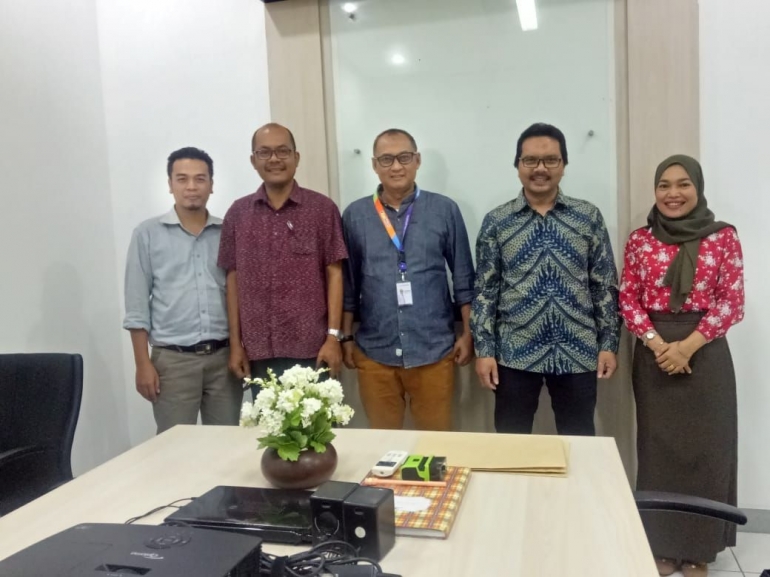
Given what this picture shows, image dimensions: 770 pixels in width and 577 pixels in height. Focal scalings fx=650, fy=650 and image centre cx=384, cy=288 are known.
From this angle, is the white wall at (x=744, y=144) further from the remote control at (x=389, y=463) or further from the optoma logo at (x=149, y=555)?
the optoma logo at (x=149, y=555)

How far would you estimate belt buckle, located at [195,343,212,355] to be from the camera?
2844mm

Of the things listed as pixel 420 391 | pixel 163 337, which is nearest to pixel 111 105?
pixel 163 337

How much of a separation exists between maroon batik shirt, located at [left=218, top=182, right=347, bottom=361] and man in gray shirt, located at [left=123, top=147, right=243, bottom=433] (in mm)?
189

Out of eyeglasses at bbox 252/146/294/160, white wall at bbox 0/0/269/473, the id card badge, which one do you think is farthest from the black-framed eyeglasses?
white wall at bbox 0/0/269/473

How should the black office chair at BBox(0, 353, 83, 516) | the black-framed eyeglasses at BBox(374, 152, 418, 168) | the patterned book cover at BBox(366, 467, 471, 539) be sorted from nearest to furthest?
the patterned book cover at BBox(366, 467, 471, 539) → the black office chair at BBox(0, 353, 83, 516) → the black-framed eyeglasses at BBox(374, 152, 418, 168)

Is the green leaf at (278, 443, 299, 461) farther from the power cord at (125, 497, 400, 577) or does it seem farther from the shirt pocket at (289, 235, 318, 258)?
the shirt pocket at (289, 235, 318, 258)

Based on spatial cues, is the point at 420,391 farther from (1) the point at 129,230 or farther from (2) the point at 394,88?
(1) the point at 129,230

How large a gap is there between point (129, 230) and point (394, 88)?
5.30 ft

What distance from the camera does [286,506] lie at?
1368mm

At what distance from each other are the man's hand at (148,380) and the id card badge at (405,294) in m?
1.11

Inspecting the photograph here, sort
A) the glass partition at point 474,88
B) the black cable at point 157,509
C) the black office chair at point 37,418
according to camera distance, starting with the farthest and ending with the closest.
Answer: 1. the glass partition at point 474,88
2. the black office chair at point 37,418
3. the black cable at point 157,509

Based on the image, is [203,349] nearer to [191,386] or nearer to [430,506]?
[191,386]

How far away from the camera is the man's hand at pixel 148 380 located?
2.81 metres

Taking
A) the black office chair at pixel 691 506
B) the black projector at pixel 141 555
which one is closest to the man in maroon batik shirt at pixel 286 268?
the black office chair at pixel 691 506
